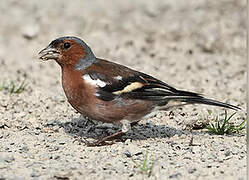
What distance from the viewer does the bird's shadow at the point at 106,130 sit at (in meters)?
7.06

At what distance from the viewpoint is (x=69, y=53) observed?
6766mm

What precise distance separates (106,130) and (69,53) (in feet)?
4.23

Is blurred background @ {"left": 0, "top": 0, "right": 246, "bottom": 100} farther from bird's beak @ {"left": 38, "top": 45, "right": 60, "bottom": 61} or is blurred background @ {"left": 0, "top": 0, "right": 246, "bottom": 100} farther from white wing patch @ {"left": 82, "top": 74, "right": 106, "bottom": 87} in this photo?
white wing patch @ {"left": 82, "top": 74, "right": 106, "bottom": 87}

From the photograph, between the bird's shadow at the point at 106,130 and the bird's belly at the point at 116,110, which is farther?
the bird's shadow at the point at 106,130

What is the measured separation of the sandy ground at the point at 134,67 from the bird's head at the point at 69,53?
1.02m

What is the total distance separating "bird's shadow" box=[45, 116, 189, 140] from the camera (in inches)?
278

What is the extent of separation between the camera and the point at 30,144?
20.9ft

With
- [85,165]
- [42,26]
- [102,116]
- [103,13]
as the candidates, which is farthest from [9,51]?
[85,165]

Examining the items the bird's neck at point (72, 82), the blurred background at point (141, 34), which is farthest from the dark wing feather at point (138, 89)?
the blurred background at point (141, 34)

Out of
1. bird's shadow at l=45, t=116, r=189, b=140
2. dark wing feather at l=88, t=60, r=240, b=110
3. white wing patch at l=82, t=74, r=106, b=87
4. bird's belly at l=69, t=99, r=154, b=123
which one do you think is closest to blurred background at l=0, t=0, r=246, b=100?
bird's shadow at l=45, t=116, r=189, b=140

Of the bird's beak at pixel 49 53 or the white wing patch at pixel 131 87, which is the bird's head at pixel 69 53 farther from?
the white wing patch at pixel 131 87

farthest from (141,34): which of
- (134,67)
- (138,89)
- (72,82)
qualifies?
(72,82)

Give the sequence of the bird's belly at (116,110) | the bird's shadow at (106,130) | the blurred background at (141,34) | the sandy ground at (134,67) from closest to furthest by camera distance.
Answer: the sandy ground at (134,67)
the bird's belly at (116,110)
the bird's shadow at (106,130)
the blurred background at (141,34)

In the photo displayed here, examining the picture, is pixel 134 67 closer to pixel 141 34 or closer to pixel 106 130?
pixel 141 34
